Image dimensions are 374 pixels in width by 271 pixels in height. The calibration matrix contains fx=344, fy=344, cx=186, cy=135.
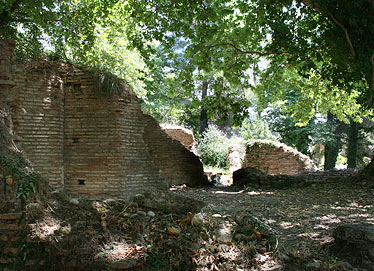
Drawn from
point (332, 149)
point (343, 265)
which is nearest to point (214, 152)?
point (332, 149)

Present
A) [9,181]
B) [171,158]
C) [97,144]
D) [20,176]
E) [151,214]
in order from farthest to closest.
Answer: [171,158], [97,144], [151,214], [20,176], [9,181]

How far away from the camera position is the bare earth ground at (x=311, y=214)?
13.3 ft

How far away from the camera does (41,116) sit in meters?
8.03

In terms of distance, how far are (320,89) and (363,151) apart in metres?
10.4

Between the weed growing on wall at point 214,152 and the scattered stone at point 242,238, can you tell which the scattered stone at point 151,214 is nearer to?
the scattered stone at point 242,238

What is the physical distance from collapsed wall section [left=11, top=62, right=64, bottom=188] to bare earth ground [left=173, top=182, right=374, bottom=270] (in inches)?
149

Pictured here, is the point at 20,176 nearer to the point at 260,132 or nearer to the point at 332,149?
the point at 332,149

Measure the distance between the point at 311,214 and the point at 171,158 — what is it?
6.92m

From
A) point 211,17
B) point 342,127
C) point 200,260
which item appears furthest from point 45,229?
point 342,127

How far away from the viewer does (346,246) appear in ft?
13.8

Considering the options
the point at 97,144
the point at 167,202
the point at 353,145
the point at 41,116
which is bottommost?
the point at 167,202

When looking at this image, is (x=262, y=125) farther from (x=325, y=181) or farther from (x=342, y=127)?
(x=325, y=181)

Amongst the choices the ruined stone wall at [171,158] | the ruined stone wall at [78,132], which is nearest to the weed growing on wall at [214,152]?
the ruined stone wall at [171,158]

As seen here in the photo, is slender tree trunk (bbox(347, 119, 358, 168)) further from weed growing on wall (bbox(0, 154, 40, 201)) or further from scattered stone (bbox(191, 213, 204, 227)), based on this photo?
weed growing on wall (bbox(0, 154, 40, 201))
